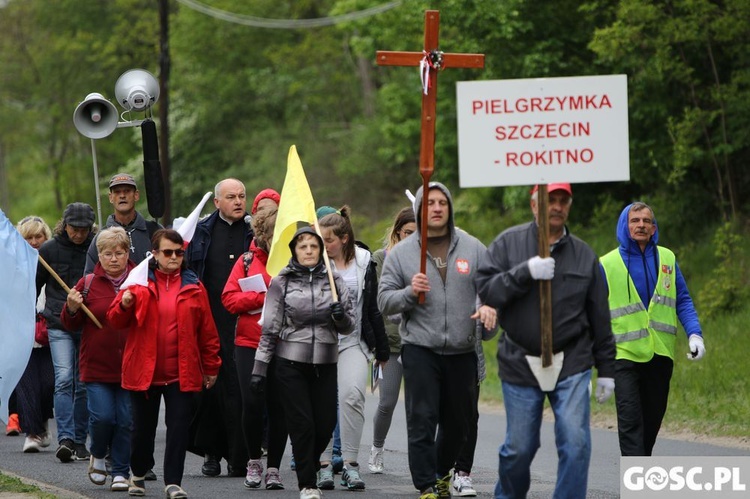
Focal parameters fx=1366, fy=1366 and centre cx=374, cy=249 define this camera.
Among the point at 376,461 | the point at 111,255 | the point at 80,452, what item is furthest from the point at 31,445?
the point at 376,461

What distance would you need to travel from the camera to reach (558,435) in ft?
23.1

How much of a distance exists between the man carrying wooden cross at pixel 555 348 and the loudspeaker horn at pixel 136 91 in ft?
20.8

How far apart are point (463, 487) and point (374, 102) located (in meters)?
32.8

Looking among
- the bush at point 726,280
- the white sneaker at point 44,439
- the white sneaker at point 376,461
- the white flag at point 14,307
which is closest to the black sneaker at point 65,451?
the white sneaker at point 44,439

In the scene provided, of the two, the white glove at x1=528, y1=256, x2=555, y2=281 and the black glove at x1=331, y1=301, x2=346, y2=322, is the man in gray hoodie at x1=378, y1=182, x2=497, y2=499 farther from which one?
the white glove at x1=528, y1=256, x2=555, y2=281

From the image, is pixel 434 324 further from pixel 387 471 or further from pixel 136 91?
pixel 136 91

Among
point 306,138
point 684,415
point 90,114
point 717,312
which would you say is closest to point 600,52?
point 717,312

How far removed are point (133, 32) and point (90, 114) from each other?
37.2 m

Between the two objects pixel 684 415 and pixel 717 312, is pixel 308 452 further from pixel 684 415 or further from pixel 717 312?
pixel 717 312

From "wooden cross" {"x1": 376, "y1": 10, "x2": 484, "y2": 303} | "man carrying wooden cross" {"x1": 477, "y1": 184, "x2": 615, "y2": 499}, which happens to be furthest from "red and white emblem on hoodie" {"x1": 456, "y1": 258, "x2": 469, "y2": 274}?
"man carrying wooden cross" {"x1": 477, "y1": 184, "x2": 615, "y2": 499}

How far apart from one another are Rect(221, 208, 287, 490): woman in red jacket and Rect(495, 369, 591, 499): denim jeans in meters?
2.60

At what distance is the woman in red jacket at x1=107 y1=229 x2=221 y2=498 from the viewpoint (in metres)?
8.84

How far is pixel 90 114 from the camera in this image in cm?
1235

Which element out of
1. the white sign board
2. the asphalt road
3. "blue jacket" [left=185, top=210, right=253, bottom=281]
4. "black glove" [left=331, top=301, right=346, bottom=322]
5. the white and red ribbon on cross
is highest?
the white and red ribbon on cross
